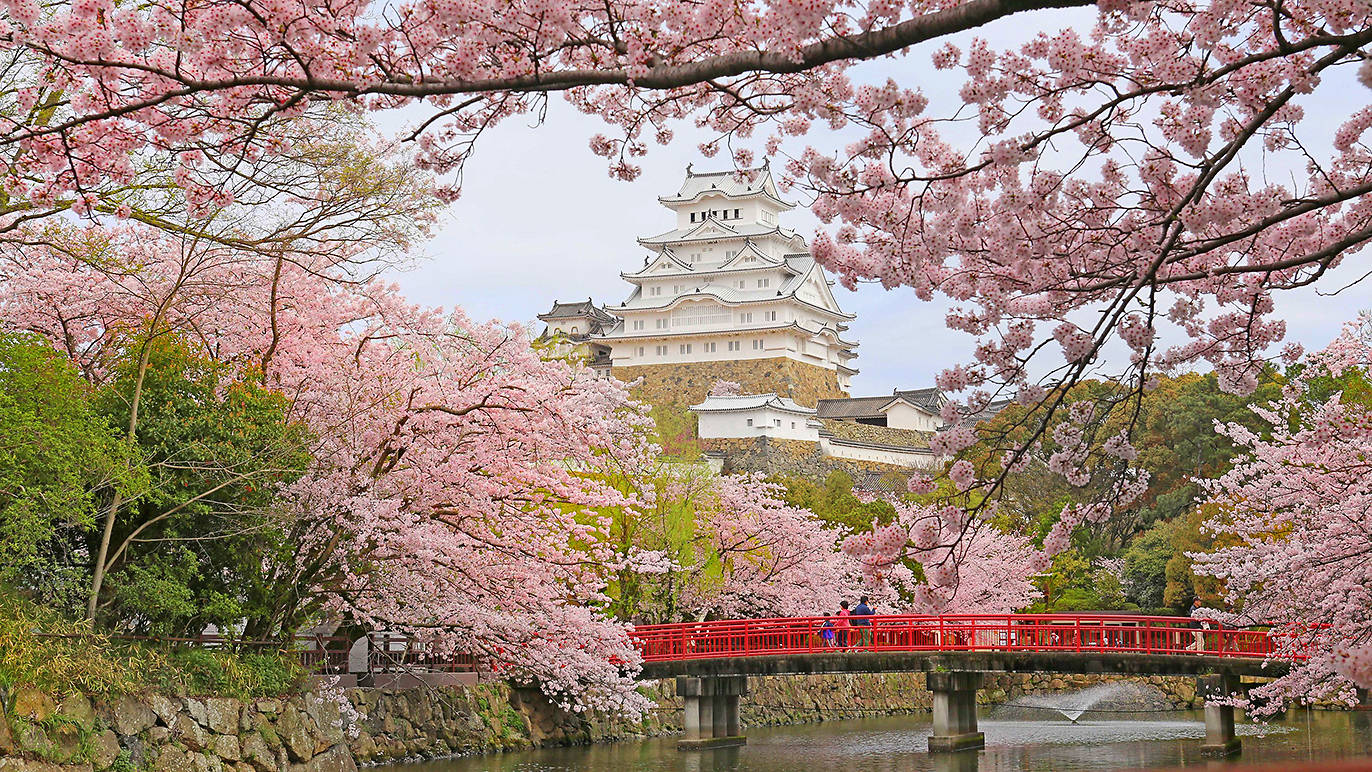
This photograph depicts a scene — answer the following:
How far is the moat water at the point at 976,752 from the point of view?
17.5 meters

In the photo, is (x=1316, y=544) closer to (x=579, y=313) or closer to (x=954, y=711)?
(x=954, y=711)

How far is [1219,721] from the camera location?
1872 cm

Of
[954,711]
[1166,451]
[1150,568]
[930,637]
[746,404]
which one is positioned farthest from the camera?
[746,404]

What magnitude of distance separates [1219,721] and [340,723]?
12316mm

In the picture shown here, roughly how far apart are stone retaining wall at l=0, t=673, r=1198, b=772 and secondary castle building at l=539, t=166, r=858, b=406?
2536 centimetres

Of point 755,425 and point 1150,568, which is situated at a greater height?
point 755,425

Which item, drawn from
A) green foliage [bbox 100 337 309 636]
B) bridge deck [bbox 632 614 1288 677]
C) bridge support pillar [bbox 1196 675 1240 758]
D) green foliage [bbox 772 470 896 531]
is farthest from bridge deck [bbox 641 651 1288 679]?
green foliage [bbox 100 337 309 636]

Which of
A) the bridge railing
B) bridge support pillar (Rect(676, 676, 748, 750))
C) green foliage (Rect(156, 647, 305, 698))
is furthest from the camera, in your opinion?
bridge support pillar (Rect(676, 676, 748, 750))

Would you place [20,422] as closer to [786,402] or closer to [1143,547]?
[1143,547]

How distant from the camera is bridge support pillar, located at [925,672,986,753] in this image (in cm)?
2012

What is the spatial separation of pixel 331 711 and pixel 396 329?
14.2 feet

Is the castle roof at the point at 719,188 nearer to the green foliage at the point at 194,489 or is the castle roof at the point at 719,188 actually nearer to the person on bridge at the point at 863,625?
the person on bridge at the point at 863,625

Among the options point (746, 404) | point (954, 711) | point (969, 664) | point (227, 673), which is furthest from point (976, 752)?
point (746, 404)

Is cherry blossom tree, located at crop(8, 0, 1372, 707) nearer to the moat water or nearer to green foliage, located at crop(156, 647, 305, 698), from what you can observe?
green foliage, located at crop(156, 647, 305, 698)
